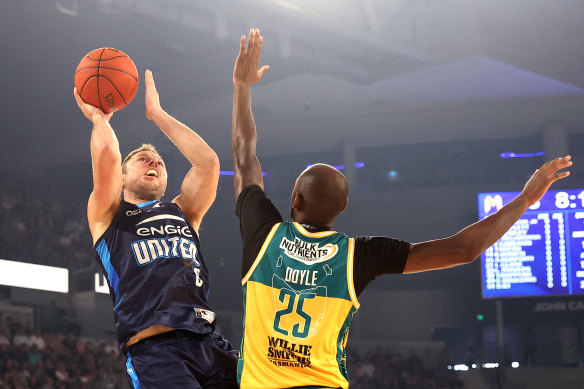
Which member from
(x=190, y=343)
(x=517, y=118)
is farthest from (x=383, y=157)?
(x=190, y=343)

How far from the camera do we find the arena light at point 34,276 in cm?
1330

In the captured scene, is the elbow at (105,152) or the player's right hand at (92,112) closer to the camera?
the elbow at (105,152)

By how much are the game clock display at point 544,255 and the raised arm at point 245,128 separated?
9.34m

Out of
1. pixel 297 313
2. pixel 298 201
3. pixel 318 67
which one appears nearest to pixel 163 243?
pixel 298 201

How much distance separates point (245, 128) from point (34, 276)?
12541mm

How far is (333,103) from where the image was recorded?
1431 cm

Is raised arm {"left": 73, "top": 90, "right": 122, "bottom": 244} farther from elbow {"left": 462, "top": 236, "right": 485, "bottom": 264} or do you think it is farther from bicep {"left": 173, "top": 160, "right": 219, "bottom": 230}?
elbow {"left": 462, "top": 236, "right": 485, "bottom": 264}

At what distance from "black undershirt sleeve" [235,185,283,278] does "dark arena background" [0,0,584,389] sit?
9856mm

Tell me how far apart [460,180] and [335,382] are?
1409cm

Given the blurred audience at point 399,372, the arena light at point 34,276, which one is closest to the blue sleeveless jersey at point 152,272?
the blurred audience at point 399,372

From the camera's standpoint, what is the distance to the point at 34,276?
13.7 m

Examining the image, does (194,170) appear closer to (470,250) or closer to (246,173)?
(246,173)

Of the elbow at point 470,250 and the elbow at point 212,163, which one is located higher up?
the elbow at point 212,163

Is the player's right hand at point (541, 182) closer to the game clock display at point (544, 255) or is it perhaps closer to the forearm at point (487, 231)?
the forearm at point (487, 231)
